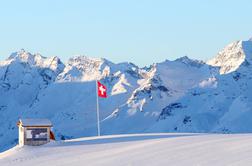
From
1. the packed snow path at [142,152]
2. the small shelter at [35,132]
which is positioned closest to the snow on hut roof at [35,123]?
the small shelter at [35,132]

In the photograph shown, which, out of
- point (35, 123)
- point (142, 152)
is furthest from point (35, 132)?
point (142, 152)

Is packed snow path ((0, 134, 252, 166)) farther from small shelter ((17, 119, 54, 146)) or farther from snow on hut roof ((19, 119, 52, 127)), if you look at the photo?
snow on hut roof ((19, 119, 52, 127))

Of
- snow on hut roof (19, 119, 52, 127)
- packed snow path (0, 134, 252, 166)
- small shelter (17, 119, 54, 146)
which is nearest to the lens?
packed snow path (0, 134, 252, 166)

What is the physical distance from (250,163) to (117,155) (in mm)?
12176

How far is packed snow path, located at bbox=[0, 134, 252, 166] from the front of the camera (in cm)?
4644

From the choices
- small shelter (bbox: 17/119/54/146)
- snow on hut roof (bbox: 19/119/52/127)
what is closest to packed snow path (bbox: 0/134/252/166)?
small shelter (bbox: 17/119/54/146)

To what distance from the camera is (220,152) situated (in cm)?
4778

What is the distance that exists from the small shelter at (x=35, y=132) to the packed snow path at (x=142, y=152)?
4.02ft

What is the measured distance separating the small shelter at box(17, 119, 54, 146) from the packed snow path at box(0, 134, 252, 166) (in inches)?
48.3

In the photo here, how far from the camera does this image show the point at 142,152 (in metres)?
52.4

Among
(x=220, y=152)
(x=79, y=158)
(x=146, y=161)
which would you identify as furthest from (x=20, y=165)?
(x=220, y=152)

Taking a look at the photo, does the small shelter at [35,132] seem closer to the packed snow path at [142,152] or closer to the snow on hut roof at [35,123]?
the snow on hut roof at [35,123]

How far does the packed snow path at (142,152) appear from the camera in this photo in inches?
1828

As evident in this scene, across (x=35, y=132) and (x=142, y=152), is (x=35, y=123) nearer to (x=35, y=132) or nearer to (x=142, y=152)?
(x=35, y=132)
